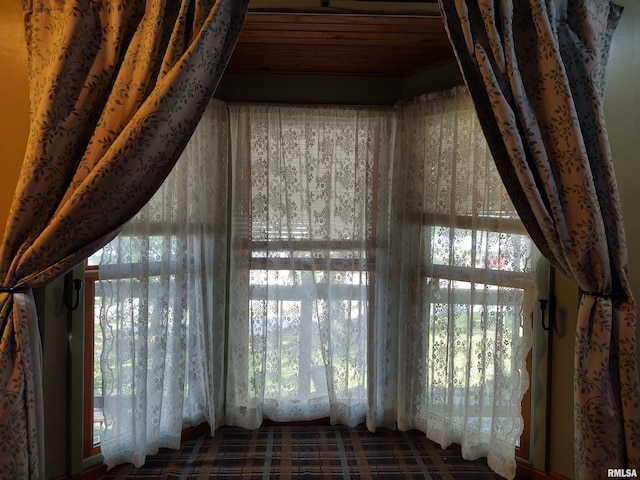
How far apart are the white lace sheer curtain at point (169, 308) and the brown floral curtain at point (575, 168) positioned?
1678mm

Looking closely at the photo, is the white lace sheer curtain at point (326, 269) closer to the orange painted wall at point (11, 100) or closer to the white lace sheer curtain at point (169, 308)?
the white lace sheer curtain at point (169, 308)

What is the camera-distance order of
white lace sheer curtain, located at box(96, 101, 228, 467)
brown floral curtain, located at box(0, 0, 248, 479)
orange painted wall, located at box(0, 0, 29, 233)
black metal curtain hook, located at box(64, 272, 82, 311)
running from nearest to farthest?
brown floral curtain, located at box(0, 0, 248, 479), orange painted wall, located at box(0, 0, 29, 233), black metal curtain hook, located at box(64, 272, 82, 311), white lace sheer curtain, located at box(96, 101, 228, 467)

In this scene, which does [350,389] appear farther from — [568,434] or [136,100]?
[136,100]

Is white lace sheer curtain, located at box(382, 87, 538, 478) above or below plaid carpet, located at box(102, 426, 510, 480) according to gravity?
above

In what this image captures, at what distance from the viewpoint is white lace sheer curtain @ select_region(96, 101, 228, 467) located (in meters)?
2.54

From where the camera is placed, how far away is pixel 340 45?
103 inches

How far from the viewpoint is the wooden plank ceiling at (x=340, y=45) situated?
2.29 metres

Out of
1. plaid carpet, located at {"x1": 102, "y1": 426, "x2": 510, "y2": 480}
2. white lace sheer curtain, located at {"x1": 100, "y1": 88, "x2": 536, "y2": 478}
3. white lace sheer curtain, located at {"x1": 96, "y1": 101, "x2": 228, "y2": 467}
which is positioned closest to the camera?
white lace sheer curtain, located at {"x1": 96, "y1": 101, "x2": 228, "y2": 467}

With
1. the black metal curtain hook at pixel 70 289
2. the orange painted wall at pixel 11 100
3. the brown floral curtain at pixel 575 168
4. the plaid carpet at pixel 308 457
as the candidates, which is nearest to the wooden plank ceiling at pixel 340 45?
the brown floral curtain at pixel 575 168

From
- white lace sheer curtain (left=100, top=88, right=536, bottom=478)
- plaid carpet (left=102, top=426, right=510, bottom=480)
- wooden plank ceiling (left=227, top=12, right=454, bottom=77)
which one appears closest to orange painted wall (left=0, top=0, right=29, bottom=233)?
white lace sheer curtain (left=100, top=88, right=536, bottom=478)

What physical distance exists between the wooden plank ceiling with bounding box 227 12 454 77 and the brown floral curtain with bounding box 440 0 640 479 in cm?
41

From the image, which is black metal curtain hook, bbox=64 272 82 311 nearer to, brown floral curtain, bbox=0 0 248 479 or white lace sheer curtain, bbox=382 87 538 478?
brown floral curtain, bbox=0 0 248 479

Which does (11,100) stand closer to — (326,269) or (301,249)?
(301,249)

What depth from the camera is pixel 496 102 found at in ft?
5.55
